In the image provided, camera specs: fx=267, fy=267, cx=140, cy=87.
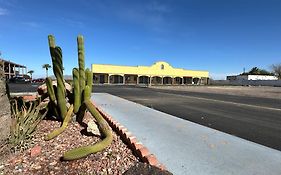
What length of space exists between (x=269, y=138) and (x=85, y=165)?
4.58 metres

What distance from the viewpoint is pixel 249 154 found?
187 inches

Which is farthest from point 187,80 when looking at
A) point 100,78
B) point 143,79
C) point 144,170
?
point 144,170

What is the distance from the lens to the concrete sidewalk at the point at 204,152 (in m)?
3.97

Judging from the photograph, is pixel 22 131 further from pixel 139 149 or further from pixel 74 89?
pixel 139 149

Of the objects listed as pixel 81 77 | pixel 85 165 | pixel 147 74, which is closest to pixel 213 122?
pixel 81 77

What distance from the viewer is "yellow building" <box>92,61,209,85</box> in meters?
61.0

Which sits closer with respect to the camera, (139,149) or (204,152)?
(139,149)

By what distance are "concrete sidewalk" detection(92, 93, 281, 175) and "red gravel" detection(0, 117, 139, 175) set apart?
61cm

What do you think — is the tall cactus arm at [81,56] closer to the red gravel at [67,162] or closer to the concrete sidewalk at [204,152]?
the concrete sidewalk at [204,152]

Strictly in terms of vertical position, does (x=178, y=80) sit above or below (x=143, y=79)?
below

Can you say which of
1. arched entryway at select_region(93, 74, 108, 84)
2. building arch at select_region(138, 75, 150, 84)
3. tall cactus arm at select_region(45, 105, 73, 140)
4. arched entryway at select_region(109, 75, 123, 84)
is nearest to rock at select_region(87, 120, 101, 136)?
tall cactus arm at select_region(45, 105, 73, 140)

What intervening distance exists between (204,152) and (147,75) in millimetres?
62529

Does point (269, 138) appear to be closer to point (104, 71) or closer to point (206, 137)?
point (206, 137)

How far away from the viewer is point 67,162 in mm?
4207
